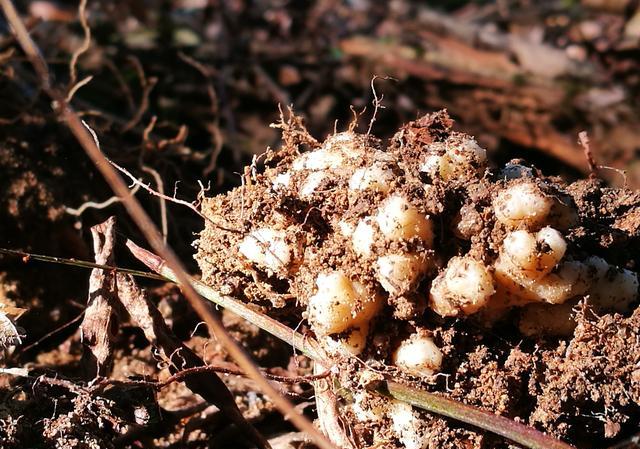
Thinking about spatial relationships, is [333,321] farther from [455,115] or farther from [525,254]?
[455,115]

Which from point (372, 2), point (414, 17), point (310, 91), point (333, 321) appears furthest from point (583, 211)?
point (372, 2)

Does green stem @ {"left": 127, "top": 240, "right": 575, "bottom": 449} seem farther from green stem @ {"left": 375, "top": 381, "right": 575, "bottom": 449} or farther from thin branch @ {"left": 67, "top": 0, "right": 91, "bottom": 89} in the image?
thin branch @ {"left": 67, "top": 0, "right": 91, "bottom": 89}

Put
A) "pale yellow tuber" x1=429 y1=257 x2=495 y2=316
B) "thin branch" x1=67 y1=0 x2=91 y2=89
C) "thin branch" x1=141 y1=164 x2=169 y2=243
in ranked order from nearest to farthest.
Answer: "pale yellow tuber" x1=429 y1=257 x2=495 y2=316
"thin branch" x1=141 y1=164 x2=169 y2=243
"thin branch" x1=67 y1=0 x2=91 y2=89

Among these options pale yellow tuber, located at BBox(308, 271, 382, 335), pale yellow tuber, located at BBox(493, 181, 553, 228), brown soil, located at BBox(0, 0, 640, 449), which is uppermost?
pale yellow tuber, located at BBox(493, 181, 553, 228)

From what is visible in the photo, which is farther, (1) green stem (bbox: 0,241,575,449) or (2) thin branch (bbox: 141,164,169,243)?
(2) thin branch (bbox: 141,164,169,243)

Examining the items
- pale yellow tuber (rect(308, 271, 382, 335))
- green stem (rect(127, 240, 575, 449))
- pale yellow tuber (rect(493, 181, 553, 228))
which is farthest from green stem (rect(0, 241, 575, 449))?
pale yellow tuber (rect(493, 181, 553, 228))

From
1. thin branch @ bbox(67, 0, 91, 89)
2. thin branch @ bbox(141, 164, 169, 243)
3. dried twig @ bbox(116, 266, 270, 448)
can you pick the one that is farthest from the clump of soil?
thin branch @ bbox(67, 0, 91, 89)

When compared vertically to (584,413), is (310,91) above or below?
below

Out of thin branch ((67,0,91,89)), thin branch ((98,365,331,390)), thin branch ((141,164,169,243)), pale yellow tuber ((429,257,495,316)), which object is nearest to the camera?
pale yellow tuber ((429,257,495,316))

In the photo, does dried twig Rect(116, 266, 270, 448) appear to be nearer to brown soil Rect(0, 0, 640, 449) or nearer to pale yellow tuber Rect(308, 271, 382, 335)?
brown soil Rect(0, 0, 640, 449)

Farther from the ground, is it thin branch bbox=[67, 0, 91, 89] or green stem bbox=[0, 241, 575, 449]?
thin branch bbox=[67, 0, 91, 89]
